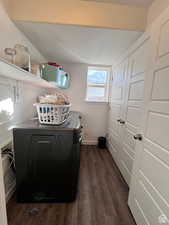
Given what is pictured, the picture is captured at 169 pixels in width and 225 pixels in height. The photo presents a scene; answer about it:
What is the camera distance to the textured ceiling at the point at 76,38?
→ 1.40 meters

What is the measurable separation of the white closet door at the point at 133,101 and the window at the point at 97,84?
124cm

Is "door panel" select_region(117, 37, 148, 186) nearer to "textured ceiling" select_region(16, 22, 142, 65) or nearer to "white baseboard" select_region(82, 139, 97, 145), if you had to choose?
"textured ceiling" select_region(16, 22, 142, 65)

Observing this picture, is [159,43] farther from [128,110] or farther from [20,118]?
[20,118]

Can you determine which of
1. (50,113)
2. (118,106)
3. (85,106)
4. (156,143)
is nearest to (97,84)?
(85,106)

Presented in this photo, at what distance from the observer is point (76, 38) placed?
1.61 m

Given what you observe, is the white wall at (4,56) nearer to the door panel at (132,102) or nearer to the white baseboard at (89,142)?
the door panel at (132,102)

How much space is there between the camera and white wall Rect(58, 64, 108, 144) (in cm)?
286

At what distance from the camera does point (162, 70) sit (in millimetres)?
905

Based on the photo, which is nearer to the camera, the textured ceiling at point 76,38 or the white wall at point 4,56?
the white wall at point 4,56

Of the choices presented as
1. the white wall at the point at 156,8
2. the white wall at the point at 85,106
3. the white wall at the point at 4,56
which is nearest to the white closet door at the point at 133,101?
the white wall at the point at 156,8

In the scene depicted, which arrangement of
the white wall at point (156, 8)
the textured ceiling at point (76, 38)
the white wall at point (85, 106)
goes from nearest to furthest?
the white wall at point (156, 8), the textured ceiling at point (76, 38), the white wall at point (85, 106)

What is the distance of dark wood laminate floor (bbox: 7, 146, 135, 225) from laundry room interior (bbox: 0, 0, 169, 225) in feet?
0.03

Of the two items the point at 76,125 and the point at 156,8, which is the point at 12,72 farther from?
the point at 156,8

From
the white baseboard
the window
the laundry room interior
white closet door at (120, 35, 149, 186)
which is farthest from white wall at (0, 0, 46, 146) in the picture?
the white baseboard
